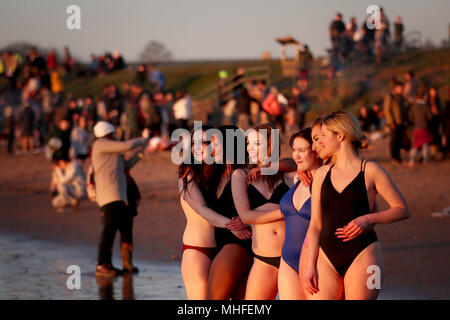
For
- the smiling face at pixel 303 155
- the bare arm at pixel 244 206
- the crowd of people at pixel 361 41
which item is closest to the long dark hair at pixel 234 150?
the bare arm at pixel 244 206

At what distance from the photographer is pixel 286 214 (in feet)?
17.9

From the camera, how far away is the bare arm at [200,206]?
6.03m

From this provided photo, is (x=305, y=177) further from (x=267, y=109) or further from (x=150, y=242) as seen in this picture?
(x=267, y=109)

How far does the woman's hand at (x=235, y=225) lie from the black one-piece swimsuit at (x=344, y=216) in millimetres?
1010

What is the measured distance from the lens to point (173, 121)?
27312 millimetres

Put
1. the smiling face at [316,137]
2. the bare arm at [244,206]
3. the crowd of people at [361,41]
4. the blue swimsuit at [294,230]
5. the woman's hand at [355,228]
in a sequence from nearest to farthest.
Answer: the woman's hand at [355,228], the smiling face at [316,137], the blue swimsuit at [294,230], the bare arm at [244,206], the crowd of people at [361,41]

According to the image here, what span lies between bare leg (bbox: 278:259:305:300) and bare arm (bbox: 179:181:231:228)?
0.75 meters

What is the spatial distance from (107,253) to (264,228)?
5117 millimetres

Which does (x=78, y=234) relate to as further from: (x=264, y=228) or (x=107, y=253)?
(x=264, y=228)

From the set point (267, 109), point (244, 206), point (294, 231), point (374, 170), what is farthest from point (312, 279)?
point (267, 109)

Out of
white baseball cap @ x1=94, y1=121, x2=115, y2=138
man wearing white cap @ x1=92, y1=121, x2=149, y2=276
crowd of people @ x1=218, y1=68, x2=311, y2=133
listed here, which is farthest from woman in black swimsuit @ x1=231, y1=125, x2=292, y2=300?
crowd of people @ x1=218, y1=68, x2=311, y2=133

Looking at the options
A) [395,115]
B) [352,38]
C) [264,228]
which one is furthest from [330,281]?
[352,38]

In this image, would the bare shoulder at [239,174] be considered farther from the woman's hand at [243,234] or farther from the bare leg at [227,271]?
the bare leg at [227,271]

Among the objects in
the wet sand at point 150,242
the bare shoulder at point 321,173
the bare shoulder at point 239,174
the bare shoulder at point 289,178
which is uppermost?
the bare shoulder at point 321,173
